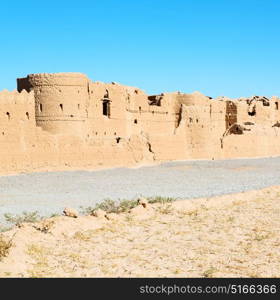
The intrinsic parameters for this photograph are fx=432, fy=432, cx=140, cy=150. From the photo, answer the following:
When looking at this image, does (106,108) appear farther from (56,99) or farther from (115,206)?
(115,206)

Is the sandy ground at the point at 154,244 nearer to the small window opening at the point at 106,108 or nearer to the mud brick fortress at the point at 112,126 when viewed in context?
the mud brick fortress at the point at 112,126

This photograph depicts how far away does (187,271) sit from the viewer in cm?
718

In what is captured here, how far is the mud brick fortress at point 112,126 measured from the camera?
20922 mm

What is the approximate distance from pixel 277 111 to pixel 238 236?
3603cm

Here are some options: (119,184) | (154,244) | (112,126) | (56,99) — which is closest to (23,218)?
(154,244)

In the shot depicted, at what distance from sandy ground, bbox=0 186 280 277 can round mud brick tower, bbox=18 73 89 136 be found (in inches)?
557

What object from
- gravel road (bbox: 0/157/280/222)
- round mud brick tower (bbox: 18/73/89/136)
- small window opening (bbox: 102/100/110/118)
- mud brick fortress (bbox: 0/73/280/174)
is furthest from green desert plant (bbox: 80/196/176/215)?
small window opening (bbox: 102/100/110/118)

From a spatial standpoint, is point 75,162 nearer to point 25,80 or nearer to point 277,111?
point 25,80

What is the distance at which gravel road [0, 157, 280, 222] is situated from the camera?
13770 mm

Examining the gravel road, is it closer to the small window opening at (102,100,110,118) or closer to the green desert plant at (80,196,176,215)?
the green desert plant at (80,196,176,215)

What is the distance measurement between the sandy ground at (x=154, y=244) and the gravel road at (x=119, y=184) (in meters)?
2.21

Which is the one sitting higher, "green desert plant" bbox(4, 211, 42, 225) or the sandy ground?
"green desert plant" bbox(4, 211, 42, 225)
